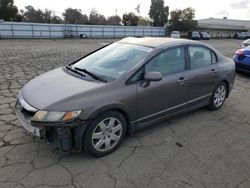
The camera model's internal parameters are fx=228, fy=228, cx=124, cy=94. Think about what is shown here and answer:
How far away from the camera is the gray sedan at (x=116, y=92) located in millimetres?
2664

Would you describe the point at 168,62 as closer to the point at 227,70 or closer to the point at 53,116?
the point at 227,70

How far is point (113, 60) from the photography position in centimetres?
355

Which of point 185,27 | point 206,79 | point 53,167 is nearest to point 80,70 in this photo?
point 53,167

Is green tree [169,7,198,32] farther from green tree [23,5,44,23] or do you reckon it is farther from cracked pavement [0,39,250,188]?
cracked pavement [0,39,250,188]

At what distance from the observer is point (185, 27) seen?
5309cm

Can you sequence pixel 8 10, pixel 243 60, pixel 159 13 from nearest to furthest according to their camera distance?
pixel 243 60, pixel 8 10, pixel 159 13

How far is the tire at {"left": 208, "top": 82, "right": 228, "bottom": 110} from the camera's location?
4484 mm

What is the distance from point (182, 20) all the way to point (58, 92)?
181 ft

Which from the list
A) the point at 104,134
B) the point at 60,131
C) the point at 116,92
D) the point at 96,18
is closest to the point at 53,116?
the point at 60,131

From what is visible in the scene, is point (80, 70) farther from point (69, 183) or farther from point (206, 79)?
point (206, 79)

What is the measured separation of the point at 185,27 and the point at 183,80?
2100 inches

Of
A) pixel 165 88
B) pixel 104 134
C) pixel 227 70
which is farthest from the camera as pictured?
pixel 227 70

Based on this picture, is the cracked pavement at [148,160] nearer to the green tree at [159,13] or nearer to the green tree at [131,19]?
the green tree at [131,19]

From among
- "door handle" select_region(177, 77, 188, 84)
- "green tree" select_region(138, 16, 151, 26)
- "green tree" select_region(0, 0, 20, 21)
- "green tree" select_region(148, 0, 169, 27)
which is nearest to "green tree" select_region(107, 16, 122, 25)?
"green tree" select_region(138, 16, 151, 26)
